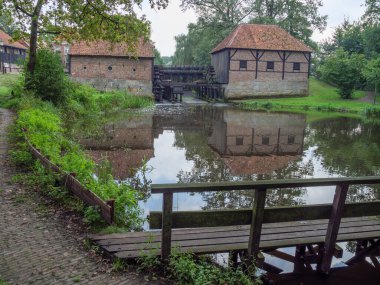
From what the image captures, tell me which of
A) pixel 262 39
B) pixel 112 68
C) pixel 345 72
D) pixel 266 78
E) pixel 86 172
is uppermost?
pixel 262 39

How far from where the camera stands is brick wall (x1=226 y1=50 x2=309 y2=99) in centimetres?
3666

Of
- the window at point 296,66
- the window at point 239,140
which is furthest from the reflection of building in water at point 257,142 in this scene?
the window at point 296,66

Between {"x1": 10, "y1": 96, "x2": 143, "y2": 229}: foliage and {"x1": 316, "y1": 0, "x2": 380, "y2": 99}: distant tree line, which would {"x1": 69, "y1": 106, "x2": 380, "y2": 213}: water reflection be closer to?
{"x1": 10, "y1": 96, "x2": 143, "y2": 229}: foliage

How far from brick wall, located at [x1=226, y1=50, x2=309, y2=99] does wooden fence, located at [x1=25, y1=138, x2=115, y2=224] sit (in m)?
30.8

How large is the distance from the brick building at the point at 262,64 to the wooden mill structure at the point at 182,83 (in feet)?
4.31

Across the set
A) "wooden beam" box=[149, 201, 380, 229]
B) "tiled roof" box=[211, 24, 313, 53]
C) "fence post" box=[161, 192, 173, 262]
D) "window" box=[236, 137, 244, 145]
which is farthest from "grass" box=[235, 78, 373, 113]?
"fence post" box=[161, 192, 173, 262]

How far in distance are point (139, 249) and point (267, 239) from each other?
68.0 inches

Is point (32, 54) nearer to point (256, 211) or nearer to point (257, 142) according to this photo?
point (257, 142)

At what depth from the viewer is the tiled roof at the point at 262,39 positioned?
3641 cm

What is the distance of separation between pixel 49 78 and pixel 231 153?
10.1 meters

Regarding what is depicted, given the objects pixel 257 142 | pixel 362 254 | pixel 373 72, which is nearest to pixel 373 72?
pixel 373 72

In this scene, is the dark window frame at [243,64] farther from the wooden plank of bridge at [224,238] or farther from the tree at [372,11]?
the wooden plank of bridge at [224,238]

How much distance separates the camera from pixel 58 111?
1728 centimetres

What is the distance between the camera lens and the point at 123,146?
1371 centimetres
